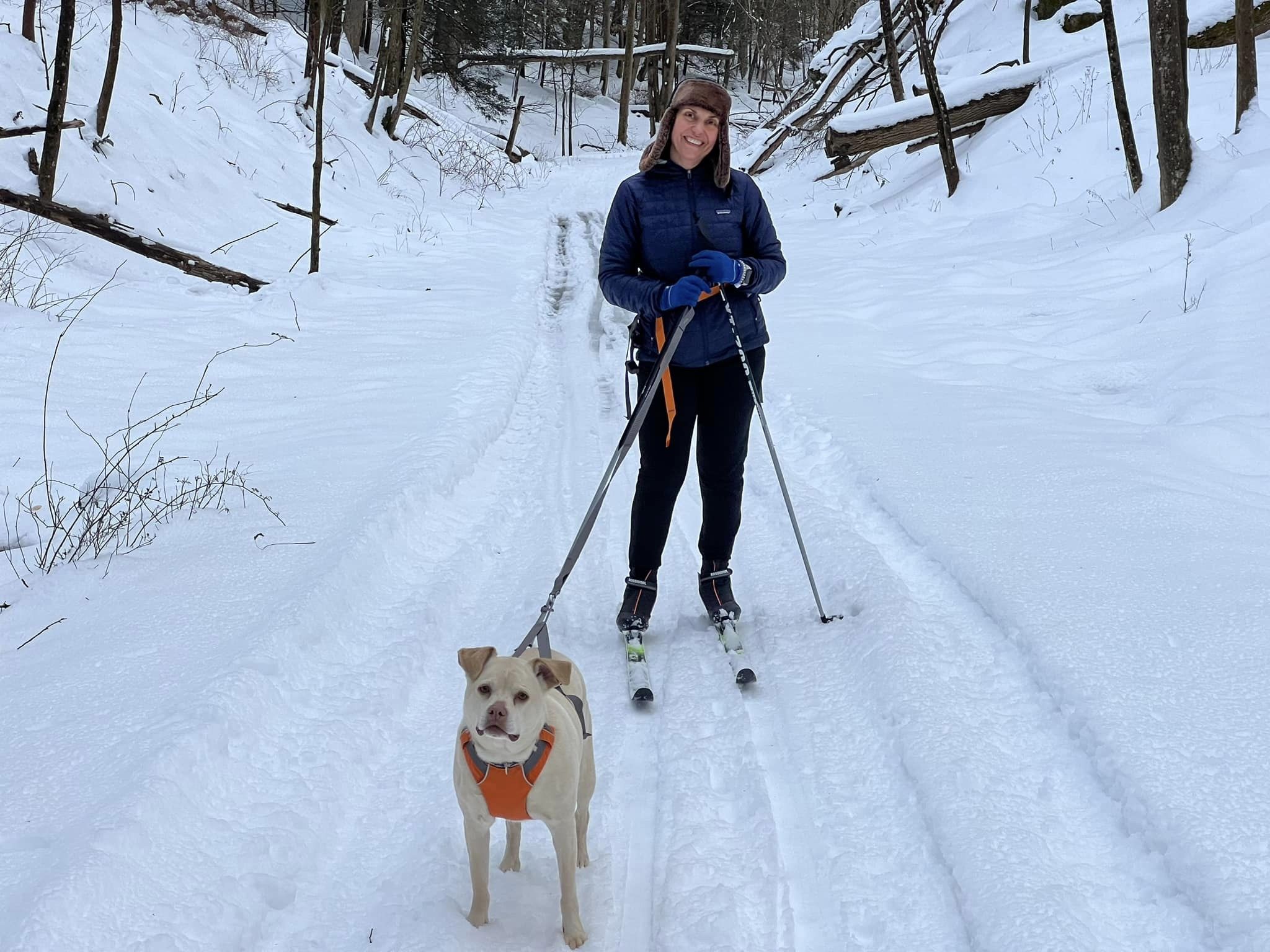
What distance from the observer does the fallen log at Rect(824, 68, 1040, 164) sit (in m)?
13.9

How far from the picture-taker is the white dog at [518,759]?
7.11 feet

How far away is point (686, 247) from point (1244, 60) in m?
8.72

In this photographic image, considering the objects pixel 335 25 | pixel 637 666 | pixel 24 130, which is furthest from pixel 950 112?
pixel 335 25

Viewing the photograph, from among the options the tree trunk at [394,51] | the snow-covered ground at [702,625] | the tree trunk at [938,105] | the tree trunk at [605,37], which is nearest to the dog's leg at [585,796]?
the snow-covered ground at [702,625]

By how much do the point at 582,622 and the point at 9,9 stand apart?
41.1ft

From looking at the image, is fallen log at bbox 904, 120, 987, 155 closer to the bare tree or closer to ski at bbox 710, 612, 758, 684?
ski at bbox 710, 612, 758, 684

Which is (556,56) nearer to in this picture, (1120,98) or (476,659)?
(1120,98)

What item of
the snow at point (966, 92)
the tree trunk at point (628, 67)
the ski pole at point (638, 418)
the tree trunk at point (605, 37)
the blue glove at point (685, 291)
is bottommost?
the ski pole at point (638, 418)

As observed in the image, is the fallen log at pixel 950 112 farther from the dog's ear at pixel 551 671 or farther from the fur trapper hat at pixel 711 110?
the dog's ear at pixel 551 671

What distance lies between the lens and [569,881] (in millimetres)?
2383

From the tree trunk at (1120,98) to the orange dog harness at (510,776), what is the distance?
9689mm

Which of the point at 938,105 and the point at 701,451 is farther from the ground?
the point at 938,105

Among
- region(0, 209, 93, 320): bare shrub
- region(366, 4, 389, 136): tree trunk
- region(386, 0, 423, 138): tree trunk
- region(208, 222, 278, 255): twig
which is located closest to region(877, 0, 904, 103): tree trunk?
region(386, 0, 423, 138): tree trunk

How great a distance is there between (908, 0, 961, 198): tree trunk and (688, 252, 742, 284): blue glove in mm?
9904
